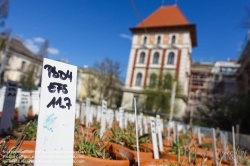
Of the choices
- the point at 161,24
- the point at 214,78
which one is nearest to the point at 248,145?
the point at 161,24

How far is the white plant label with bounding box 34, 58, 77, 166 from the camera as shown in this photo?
159 centimetres

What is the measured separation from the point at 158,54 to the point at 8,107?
85.7 feet

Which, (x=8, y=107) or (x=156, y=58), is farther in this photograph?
(x=156, y=58)

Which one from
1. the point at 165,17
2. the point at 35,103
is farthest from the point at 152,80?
the point at 35,103

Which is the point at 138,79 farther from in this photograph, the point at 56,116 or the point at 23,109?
the point at 56,116

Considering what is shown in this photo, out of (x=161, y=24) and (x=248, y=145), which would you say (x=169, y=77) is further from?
(x=248, y=145)

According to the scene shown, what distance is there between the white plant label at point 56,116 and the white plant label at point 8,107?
2.09 m

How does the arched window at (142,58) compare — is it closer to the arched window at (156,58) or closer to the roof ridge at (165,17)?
the arched window at (156,58)

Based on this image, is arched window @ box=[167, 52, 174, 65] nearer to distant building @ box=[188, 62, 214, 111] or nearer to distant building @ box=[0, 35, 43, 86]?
distant building @ box=[188, 62, 214, 111]

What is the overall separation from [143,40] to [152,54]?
2.45 metres

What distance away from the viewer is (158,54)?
2845 centimetres

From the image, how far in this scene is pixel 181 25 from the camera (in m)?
27.0

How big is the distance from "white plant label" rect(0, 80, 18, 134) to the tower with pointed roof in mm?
23512

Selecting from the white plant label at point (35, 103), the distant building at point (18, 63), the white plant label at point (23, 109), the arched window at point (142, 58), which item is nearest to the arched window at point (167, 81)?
the arched window at point (142, 58)
